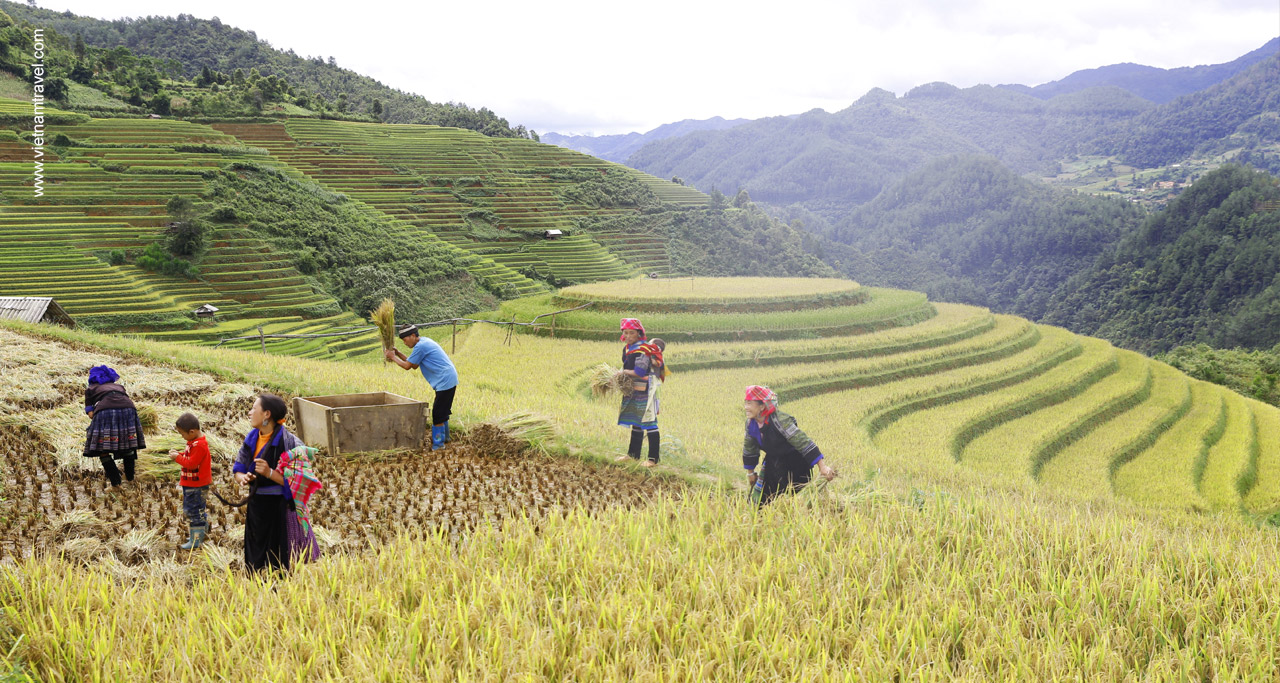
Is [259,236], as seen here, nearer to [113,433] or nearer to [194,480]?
[113,433]

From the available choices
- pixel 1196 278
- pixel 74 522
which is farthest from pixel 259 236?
pixel 1196 278

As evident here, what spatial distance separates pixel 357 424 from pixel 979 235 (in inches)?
4771

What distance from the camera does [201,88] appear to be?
60.2m

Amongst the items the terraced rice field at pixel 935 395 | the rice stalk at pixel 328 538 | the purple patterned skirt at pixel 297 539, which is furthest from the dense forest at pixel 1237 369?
the purple patterned skirt at pixel 297 539

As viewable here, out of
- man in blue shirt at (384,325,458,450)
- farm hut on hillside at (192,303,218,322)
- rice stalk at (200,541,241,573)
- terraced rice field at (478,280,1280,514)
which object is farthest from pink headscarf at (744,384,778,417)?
farm hut on hillside at (192,303,218,322)

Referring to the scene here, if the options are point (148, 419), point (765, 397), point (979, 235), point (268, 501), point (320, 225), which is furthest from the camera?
point (979, 235)

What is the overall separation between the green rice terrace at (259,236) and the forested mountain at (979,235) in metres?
44.1

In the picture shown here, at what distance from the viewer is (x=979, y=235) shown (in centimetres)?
11162

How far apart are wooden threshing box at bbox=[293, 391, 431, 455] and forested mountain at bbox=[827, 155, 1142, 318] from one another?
3388 inches

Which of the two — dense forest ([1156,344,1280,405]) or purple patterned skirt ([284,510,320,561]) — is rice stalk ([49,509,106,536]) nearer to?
purple patterned skirt ([284,510,320,561])

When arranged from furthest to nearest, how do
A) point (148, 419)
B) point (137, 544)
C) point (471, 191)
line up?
point (471, 191)
point (148, 419)
point (137, 544)

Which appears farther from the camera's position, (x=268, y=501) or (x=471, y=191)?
(x=471, y=191)

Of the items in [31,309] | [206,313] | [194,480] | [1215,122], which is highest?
[1215,122]

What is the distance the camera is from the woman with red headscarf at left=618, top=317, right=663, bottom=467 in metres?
6.74
